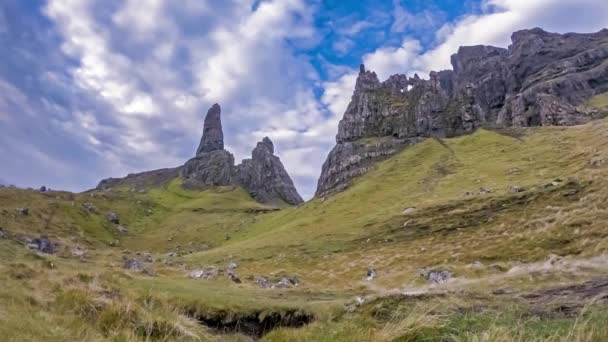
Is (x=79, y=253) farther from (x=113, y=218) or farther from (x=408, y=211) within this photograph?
(x=113, y=218)

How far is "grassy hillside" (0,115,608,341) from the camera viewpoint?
9578mm

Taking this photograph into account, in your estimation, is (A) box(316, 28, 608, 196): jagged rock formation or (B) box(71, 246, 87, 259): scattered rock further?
Answer: (A) box(316, 28, 608, 196): jagged rock formation

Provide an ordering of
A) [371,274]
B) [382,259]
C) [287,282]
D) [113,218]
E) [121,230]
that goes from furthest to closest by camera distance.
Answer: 1. [113,218]
2. [121,230]
3. [382,259]
4. [371,274]
5. [287,282]

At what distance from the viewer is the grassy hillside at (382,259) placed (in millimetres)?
9578

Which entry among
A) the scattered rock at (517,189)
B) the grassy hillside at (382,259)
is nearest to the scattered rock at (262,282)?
the grassy hillside at (382,259)

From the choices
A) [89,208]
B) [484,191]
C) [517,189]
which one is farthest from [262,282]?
[89,208]

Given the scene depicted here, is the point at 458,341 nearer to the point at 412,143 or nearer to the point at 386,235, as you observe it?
the point at 386,235

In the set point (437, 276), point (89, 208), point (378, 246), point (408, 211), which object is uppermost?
point (89, 208)

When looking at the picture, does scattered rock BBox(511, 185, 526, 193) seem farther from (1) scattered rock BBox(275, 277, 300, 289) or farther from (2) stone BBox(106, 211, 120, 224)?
(2) stone BBox(106, 211, 120, 224)

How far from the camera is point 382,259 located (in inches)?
2007

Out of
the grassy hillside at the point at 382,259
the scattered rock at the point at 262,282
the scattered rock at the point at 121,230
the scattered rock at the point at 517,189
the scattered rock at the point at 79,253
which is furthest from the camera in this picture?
A: the scattered rock at the point at 121,230

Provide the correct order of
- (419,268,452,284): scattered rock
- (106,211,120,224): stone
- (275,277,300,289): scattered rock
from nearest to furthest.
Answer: (419,268,452,284): scattered rock → (275,277,300,289): scattered rock → (106,211,120,224): stone

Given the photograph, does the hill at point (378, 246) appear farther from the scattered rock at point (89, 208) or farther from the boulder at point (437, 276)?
the scattered rock at point (89, 208)

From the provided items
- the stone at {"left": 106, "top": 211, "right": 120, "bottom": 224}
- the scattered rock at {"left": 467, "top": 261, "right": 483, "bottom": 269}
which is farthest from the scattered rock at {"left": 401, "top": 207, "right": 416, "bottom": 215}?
the stone at {"left": 106, "top": 211, "right": 120, "bottom": 224}
